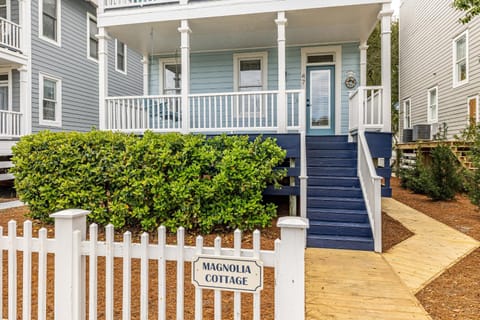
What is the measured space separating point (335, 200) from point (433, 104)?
10.0 meters

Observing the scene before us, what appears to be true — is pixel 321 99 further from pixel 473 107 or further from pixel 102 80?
pixel 102 80

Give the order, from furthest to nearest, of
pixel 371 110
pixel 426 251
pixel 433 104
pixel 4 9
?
pixel 433 104
pixel 4 9
pixel 371 110
pixel 426 251

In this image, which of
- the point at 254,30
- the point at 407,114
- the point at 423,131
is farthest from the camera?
the point at 407,114

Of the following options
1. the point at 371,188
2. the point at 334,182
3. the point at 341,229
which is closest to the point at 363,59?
the point at 334,182

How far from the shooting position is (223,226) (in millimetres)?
5527

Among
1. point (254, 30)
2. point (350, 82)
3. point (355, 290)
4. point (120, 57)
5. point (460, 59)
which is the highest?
point (120, 57)

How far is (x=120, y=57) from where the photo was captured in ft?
45.2

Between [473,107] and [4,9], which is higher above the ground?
[4,9]

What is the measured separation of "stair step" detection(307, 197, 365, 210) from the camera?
5.50 m

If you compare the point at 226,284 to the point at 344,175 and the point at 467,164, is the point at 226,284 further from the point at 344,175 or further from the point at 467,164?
the point at 467,164

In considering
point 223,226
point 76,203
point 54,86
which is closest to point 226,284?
point 223,226

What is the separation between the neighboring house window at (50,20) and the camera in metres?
10.6

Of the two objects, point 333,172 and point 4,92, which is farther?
point 4,92

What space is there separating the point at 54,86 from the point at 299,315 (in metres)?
12.1
